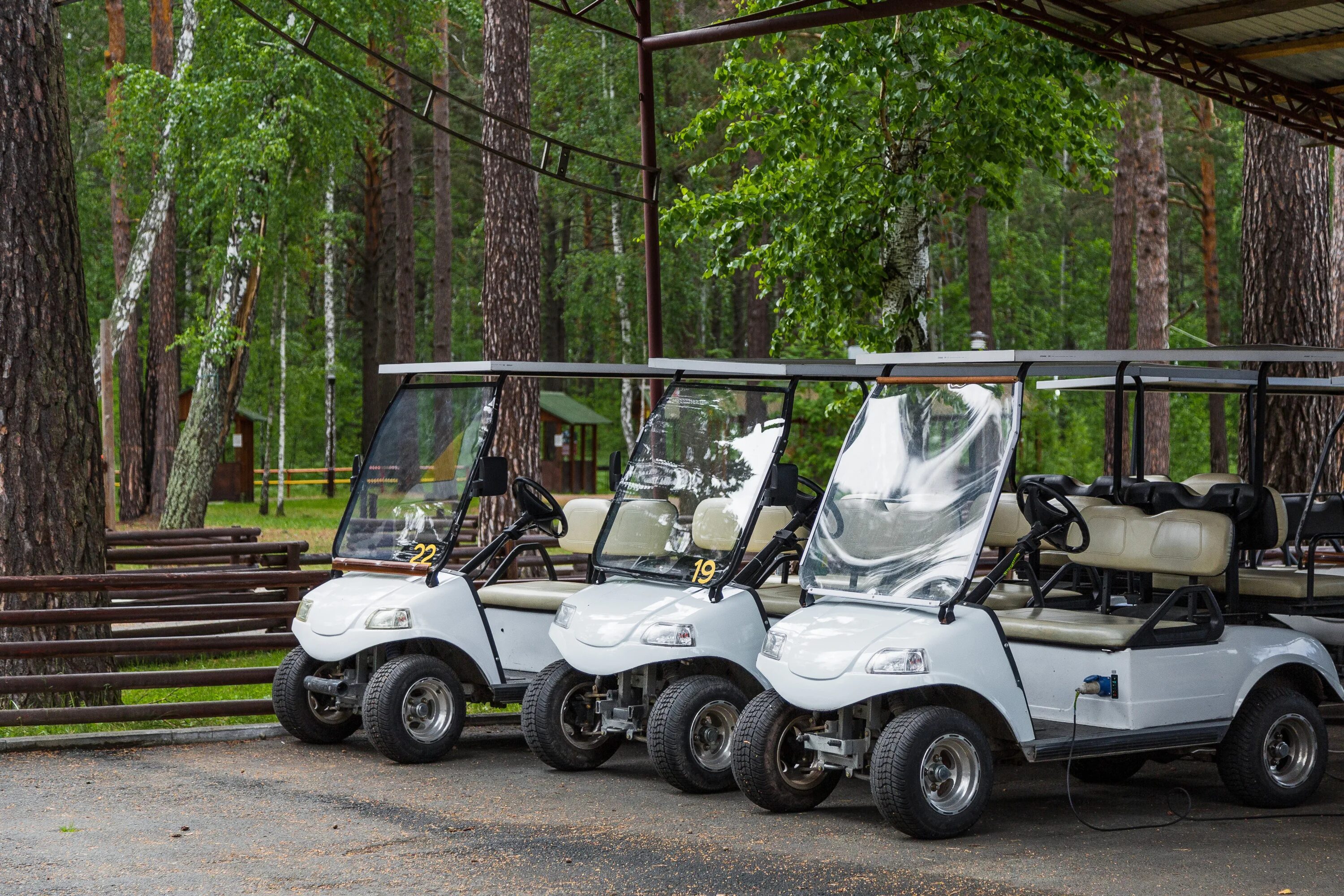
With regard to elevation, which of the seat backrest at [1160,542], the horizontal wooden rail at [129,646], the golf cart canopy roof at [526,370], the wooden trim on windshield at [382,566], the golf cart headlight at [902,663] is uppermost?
the golf cart canopy roof at [526,370]

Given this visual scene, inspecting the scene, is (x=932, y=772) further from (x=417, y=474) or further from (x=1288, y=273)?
(x=1288, y=273)

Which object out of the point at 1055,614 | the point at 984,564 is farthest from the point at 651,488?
the point at 984,564

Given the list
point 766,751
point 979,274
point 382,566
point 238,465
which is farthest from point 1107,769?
point 238,465

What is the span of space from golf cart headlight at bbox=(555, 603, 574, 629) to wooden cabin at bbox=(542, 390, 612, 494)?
32.2 metres

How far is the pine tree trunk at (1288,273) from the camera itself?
1393 cm

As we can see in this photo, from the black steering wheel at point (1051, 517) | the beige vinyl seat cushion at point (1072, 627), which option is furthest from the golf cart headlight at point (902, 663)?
the black steering wheel at point (1051, 517)

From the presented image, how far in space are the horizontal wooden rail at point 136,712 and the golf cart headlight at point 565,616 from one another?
2075 millimetres

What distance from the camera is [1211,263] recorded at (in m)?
37.9

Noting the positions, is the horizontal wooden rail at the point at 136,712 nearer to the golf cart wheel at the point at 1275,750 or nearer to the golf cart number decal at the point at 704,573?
the golf cart number decal at the point at 704,573

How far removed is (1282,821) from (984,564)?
582 cm

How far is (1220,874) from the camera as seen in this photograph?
6199 mm

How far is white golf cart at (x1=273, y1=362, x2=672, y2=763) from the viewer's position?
8.52 metres

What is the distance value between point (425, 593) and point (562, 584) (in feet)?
3.51

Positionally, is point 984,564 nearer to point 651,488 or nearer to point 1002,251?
point 651,488
